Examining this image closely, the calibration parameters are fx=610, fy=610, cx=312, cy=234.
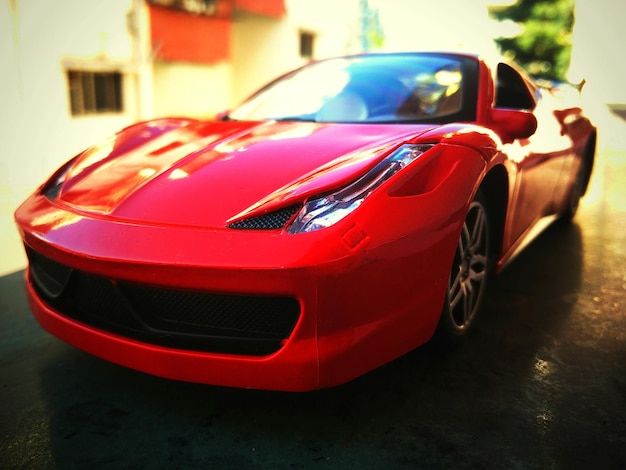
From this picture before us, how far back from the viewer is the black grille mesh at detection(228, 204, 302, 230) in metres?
1.82

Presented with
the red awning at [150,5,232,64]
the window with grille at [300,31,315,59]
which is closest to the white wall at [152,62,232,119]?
the red awning at [150,5,232,64]

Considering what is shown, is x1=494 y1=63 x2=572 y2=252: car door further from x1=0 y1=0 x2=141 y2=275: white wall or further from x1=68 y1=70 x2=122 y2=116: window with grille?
x1=68 y1=70 x2=122 y2=116: window with grille

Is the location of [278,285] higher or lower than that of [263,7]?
lower

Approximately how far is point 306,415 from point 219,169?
92 centimetres

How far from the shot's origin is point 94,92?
9.00 metres

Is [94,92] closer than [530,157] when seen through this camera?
No

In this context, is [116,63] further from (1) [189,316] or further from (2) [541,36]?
(2) [541,36]

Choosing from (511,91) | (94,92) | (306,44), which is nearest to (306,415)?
(511,91)

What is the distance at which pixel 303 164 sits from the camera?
7.04ft

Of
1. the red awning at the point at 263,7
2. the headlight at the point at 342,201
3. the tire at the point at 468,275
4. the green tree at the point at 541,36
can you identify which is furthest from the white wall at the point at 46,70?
the green tree at the point at 541,36

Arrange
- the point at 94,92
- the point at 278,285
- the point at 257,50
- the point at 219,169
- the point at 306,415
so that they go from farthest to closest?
the point at 257,50 < the point at 94,92 < the point at 219,169 < the point at 306,415 < the point at 278,285

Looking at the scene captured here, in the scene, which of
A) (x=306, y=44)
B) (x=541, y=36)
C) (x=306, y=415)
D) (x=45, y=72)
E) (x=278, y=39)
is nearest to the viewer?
(x=306, y=415)

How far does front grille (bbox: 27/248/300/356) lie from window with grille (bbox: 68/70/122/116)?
7247mm

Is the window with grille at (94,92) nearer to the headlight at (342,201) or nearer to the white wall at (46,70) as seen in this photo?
the white wall at (46,70)
